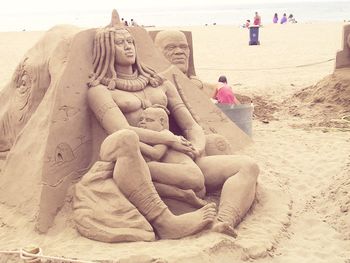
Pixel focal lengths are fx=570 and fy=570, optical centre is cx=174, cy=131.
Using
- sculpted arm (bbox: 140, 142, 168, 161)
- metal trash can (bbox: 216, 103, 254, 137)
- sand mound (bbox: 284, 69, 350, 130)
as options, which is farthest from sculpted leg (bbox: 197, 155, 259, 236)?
sand mound (bbox: 284, 69, 350, 130)

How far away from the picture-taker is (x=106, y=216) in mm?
4051

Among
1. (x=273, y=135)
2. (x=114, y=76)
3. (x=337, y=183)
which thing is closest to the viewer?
(x=114, y=76)

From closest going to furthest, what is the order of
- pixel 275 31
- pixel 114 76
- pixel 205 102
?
pixel 114 76 < pixel 205 102 < pixel 275 31

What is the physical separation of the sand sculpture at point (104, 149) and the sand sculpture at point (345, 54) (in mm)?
4496

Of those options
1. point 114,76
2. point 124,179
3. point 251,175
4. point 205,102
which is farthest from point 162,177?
point 205,102

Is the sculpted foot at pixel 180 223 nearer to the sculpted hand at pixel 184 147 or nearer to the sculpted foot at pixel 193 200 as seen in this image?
the sculpted foot at pixel 193 200

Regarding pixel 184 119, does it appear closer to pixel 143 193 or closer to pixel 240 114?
pixel 143 193

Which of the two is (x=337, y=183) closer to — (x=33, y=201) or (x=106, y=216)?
(x=106, y=216)

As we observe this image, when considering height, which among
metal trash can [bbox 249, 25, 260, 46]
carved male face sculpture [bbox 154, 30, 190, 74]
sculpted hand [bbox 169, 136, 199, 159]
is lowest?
metal trash can [bbox 249, 25, 260, 46]

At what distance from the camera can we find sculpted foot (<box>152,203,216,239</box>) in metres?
4.06

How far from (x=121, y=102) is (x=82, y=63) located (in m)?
0.51

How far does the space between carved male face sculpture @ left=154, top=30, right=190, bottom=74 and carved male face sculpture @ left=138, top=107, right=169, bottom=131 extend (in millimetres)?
2246

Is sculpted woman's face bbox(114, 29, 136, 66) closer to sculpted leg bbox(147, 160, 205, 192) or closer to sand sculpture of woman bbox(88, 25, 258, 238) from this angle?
sand sculpture of woman bbox(88, 25, 258, 238)

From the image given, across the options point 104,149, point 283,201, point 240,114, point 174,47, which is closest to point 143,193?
point 104,149
